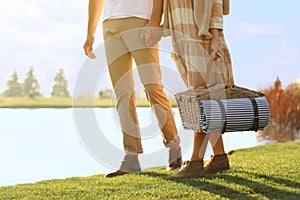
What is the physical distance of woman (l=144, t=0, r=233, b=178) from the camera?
2969 millimetres

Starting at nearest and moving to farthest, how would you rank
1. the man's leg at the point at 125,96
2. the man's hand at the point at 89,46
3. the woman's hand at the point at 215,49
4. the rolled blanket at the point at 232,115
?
the rolled blanket at the point at 232,115 → the woman's hand at the point at 215,49 → the man's leg at the point at 125,96 → the man's hand at the point at 89,46

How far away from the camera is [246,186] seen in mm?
2906

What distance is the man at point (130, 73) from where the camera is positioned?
346 centimetres

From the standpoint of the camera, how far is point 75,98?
360 cm

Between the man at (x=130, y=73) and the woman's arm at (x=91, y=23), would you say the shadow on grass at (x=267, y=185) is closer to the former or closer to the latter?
the man at (x=130, y=73)

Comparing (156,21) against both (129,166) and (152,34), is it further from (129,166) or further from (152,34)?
(129,166)

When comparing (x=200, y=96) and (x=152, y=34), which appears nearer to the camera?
(x=200, y=96)

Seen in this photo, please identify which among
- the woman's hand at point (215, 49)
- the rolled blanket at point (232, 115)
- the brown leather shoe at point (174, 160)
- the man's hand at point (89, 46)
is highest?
the man's hand at point (89, 46)

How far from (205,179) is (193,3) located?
1105 millimetres

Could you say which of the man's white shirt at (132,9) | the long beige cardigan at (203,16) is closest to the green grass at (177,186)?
the long beige cardigan at (203,16)

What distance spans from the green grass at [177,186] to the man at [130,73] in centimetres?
19

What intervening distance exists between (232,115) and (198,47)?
550 mm

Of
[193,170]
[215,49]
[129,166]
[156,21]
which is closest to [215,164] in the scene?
[193,170]

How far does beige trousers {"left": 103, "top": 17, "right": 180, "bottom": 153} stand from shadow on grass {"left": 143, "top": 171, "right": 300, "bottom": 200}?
1.42 feet
